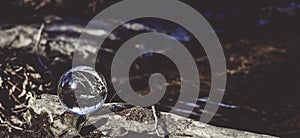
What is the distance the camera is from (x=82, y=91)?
6.78 feet

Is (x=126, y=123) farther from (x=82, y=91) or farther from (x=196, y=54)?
(x=196, y=54)

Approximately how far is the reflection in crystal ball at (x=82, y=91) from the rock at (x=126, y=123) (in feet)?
0.29

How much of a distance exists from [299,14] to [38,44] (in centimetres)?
356

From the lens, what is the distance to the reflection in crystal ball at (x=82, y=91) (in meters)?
2.04

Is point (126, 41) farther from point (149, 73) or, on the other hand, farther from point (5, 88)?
point (5, 88)

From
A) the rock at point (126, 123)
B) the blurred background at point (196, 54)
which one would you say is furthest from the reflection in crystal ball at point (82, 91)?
the blurred background at point (196, 54)

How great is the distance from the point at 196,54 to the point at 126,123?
2896mm

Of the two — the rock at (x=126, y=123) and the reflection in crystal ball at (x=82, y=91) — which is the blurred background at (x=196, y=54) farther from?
the reflection in crystal ball at (x=82, y=91)

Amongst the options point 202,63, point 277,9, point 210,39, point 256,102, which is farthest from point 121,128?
point 277,9

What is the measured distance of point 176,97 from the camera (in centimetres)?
A: 373

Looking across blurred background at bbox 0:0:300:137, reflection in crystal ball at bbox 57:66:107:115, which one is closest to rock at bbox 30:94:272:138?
reflection in crystal ball at bbox 57:66:107:115

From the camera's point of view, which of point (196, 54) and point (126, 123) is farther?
point (196, 54)

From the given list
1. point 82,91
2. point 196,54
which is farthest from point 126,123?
point 196,54

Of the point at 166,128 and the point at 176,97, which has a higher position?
the point at 176,97
